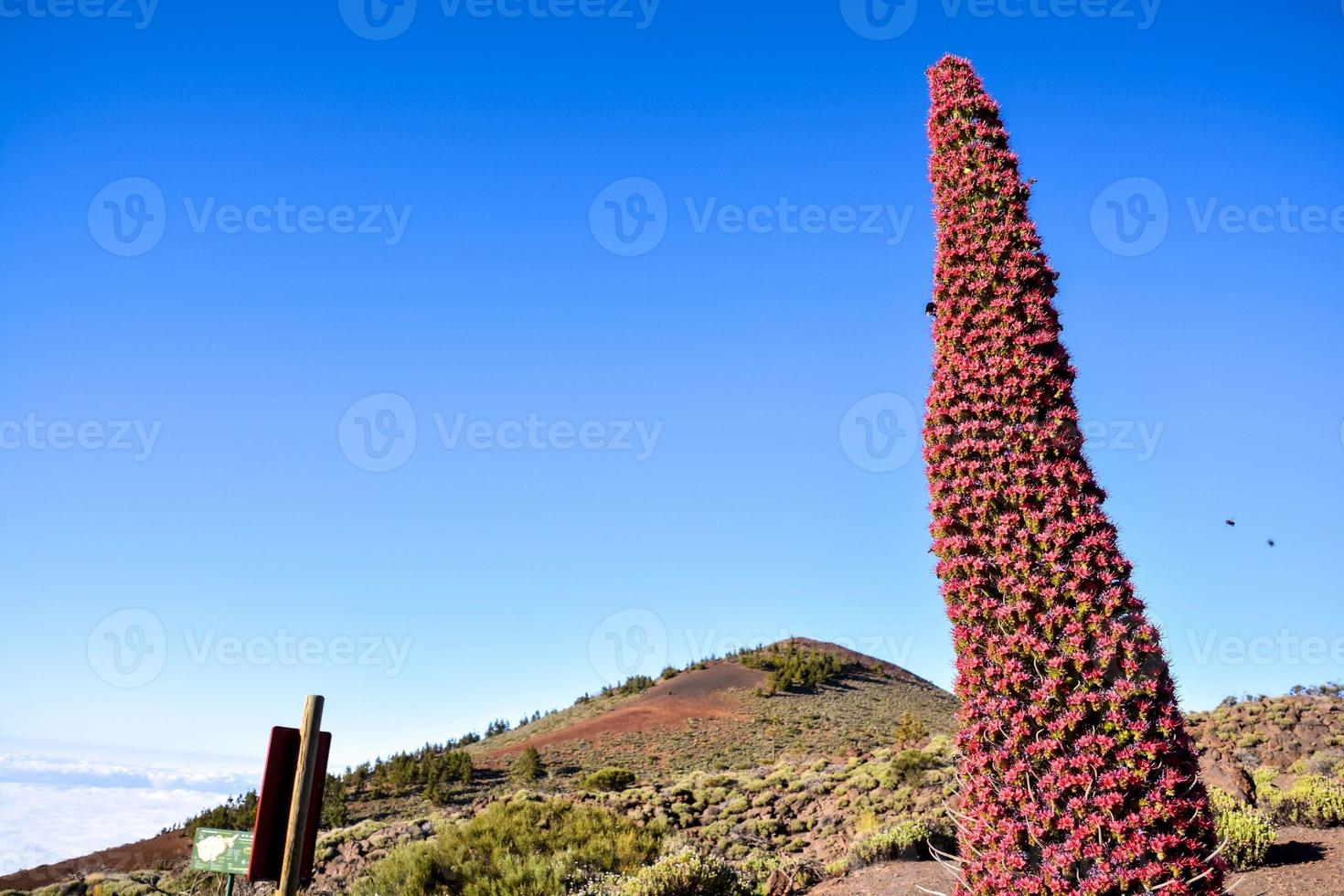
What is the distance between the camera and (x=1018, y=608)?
6746mm

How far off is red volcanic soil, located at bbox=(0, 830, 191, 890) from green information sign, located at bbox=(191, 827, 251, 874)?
21079 millimetres

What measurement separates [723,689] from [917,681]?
1569 cm

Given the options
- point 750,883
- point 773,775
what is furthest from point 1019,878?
point 773,775

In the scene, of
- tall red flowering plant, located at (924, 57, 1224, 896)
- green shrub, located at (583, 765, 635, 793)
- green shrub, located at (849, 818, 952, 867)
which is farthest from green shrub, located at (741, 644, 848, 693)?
tall red flowering plant, located at (924, 57, 1224, 896)

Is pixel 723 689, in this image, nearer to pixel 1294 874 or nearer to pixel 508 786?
pixel 508 786

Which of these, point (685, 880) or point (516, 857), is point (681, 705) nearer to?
point (516, 857)

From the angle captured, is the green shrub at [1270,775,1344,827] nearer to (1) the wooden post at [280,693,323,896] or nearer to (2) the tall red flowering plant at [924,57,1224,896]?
(2) the tall red flowering plant at [924,57,1224,896]

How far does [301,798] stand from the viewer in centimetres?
530

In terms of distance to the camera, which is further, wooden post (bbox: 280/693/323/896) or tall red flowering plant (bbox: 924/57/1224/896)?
tall red flowering plant (bbox: 924/57/1224/896)

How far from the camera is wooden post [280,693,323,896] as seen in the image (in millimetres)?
5195

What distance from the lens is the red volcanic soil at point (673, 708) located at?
46625mm

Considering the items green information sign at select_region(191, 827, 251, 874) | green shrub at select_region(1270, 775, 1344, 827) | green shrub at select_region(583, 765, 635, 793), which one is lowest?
green shrub at select_region(1270, 775, 1344, 827)

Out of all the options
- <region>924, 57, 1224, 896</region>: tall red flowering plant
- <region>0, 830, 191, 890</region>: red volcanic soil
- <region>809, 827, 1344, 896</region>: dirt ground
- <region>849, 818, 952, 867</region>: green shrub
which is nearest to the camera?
<region>924, 57, 1224, 896</region>: tall red flowering plant

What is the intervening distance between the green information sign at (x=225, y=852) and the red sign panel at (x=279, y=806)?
2.36 ft
